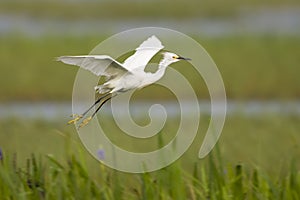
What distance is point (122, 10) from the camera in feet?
56.6

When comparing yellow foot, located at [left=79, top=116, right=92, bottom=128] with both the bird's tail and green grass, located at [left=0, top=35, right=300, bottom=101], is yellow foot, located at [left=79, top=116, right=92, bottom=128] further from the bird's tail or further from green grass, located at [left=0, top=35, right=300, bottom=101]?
green grass, located at [left=0, top=35, right=300, bottom=101]

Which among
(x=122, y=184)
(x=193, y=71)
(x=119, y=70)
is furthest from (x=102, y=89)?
(x=193, y=71)

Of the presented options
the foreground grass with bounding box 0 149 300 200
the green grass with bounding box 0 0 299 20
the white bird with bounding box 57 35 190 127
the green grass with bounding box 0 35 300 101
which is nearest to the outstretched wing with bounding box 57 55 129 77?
the white bird with bounding box 57 35 190 127

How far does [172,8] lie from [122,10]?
82 cm

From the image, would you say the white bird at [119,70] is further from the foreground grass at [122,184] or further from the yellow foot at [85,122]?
the foreground grass at [122,184]

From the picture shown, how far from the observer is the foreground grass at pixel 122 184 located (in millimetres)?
3801

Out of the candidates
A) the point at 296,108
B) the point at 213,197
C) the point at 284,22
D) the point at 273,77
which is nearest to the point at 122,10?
the point at 284,22

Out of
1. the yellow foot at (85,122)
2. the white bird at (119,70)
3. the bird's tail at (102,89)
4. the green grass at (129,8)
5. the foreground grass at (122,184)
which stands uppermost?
the green grass at (129,8)

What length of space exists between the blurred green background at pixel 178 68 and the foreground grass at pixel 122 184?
881mm

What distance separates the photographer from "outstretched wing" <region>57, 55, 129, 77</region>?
276cm

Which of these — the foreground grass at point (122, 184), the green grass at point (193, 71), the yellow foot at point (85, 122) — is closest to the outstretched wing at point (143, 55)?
the yellow foot at point (85, 122)

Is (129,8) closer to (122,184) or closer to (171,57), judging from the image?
(122,184)

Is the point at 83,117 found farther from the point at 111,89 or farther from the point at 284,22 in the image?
the point at 284,22

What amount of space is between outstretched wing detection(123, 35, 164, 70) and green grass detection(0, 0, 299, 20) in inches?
525
